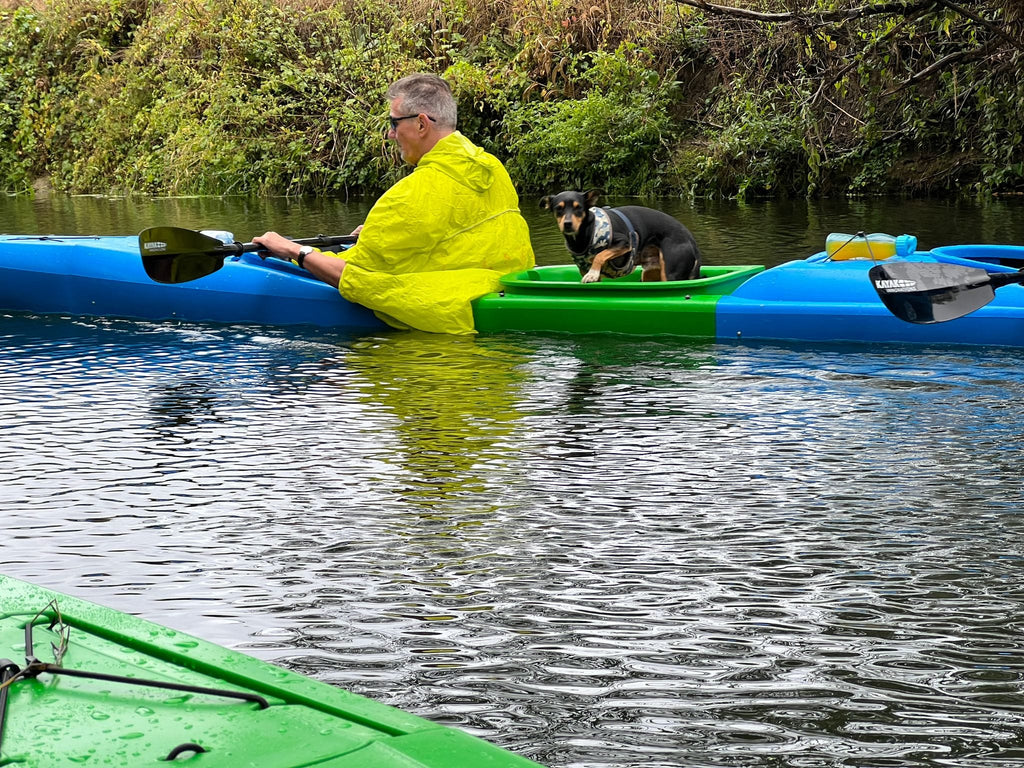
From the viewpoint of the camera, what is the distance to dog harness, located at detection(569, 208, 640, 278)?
634 centimetres

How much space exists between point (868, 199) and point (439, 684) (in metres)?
11.5

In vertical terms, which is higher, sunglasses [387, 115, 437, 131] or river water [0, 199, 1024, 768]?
sunglasses [387, 115, 437, 131]

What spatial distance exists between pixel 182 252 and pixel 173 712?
5.52 m

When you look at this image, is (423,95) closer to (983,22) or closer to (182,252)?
(182,252)

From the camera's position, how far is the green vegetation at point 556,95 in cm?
1267

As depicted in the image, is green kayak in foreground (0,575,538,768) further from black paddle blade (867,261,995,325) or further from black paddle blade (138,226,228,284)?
black paddle blade (138,226,228,284)

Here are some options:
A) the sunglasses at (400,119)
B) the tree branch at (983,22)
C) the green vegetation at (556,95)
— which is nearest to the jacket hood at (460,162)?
the sunglasses at (400,119)

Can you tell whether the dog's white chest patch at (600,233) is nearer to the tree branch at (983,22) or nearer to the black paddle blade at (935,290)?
the black paddle blade at (935,290)

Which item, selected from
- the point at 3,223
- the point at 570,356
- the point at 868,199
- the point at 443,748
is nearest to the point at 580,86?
the point at 868,199

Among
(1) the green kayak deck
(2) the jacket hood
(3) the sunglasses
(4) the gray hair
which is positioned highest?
(4) the gray hair

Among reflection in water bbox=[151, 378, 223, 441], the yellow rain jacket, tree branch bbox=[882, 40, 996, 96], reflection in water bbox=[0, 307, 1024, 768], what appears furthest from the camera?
tree branch bbox=[882, 40, 996, 96]

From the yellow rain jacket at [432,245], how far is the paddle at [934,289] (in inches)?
88.2

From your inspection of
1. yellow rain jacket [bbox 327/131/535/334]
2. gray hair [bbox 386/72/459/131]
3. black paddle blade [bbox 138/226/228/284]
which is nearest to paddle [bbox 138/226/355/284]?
black paddle blade [bbox 138/226/228/284]

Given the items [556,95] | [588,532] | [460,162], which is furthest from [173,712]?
[556,95]
